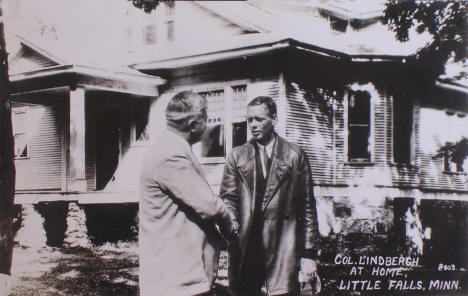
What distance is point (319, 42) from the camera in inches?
225

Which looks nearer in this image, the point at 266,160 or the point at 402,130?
the point at 266,160

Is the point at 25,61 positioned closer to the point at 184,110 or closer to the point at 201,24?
the point at 201,24

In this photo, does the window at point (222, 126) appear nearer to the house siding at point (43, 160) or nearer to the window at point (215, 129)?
the window at point (215, 129)

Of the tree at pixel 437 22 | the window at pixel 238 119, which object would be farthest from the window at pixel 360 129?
the tree at pixel 437 22

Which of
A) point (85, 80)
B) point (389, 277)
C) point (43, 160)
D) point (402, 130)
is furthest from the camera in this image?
point (85, 80)

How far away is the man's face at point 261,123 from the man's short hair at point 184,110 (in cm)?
86

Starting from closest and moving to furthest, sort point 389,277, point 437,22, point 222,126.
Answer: point 389,277 → point 437,22 → point 222,126

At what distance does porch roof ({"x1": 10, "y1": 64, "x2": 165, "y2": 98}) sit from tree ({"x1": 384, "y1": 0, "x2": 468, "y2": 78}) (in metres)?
2.47

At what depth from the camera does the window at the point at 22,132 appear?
456 centimetres

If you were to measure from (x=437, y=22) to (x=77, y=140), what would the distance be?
3.74 m

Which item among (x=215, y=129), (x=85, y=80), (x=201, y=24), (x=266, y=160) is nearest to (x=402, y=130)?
(x=215, y=129)

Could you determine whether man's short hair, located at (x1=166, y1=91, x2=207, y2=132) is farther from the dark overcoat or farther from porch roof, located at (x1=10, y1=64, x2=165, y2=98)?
porch roof, located at (x1=10, y1=64, x2=165, y2=98)

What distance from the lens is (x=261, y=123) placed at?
10.7 feet

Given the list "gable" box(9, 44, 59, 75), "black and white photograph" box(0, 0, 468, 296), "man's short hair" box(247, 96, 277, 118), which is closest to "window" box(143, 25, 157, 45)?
"black and white photograph" box(0, 0, 468, 296)
